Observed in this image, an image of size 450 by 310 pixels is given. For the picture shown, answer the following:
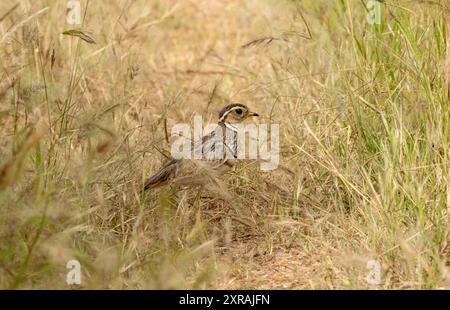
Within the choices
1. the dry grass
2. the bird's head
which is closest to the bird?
the bird's head

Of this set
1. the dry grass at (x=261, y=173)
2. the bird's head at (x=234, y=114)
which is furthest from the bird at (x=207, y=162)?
the dry grass at (x=261, y=173)

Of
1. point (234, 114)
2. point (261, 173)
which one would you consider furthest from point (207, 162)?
point (234, 114)

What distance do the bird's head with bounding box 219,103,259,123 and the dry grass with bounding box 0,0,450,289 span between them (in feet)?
1.15

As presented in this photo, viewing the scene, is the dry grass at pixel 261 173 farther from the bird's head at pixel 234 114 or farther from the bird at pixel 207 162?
the bird's head at pixel 234 114

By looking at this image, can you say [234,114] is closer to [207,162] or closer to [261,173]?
[261,173]

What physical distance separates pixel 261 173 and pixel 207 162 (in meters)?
0.58

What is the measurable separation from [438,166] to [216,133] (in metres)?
1.65

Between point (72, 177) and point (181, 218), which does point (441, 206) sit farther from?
point (72, 177)

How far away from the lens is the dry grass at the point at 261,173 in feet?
15.9

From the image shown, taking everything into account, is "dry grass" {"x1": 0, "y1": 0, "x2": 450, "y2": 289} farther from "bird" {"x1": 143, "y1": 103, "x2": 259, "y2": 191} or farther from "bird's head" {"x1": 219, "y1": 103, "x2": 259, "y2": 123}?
"bird's head" {"x1": 219, "y1": 103, "x2": 259, "y2": 123}

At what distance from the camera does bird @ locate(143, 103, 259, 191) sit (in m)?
5.75

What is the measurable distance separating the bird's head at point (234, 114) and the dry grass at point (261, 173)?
0.35 metres

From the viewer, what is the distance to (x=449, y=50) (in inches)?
225

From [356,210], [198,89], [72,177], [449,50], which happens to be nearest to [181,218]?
[72,177]
